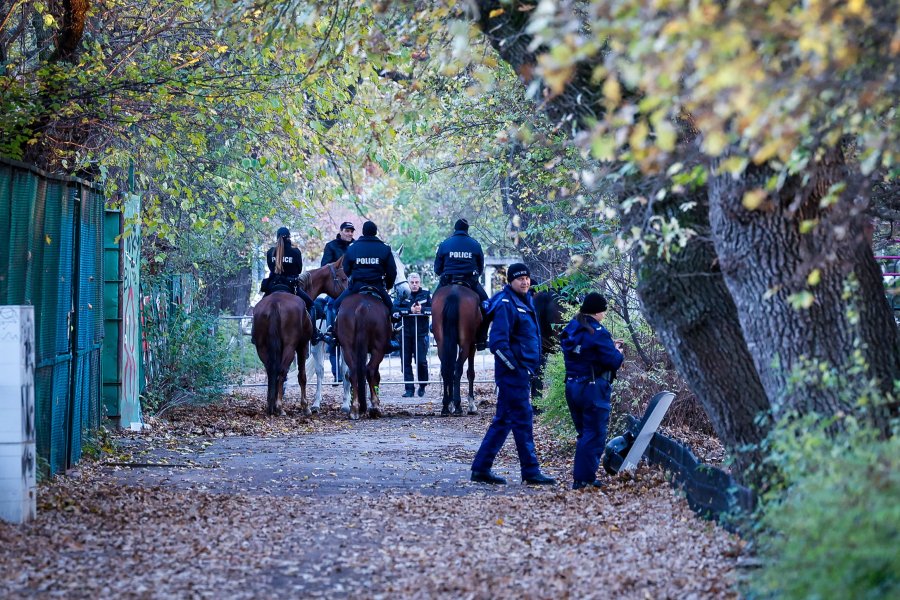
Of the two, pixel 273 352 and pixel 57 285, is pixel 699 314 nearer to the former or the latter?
pixel 57 285

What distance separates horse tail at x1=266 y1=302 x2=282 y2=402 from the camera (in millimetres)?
16953

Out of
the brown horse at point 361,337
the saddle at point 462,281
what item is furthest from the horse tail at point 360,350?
the saddle at point 462,281

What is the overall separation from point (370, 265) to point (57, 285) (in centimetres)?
727

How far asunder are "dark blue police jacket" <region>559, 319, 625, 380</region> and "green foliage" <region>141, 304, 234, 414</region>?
7.53 metres

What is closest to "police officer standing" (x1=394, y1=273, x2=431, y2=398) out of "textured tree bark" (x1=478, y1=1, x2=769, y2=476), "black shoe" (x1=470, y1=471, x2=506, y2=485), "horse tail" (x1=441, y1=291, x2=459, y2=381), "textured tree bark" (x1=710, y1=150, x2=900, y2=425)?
"horse tail" (x1=441, y1=291, x2=459, y2=381)

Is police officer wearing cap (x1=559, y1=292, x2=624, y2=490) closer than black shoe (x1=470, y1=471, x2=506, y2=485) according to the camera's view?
Yes

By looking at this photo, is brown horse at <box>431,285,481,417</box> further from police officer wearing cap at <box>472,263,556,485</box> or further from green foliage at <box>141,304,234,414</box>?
police officer wearing cap at <box>472,263,556,485</box>

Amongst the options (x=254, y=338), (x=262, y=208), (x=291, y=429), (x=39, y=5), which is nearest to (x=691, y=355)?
(x=39, y=5)

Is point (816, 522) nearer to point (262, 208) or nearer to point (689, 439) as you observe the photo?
point (689, 439)

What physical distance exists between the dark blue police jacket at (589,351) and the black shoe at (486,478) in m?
1.27

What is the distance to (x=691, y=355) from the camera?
7812 millimetres

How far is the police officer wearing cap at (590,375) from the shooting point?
10297 millimetres

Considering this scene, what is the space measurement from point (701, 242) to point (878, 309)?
4.45ft

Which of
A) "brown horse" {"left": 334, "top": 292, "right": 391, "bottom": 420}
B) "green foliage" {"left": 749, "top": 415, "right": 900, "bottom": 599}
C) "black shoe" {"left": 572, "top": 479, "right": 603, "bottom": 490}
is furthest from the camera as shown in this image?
"brown horse" {"left": 334, "top": 292, "right": 391, "bottom": 420}
